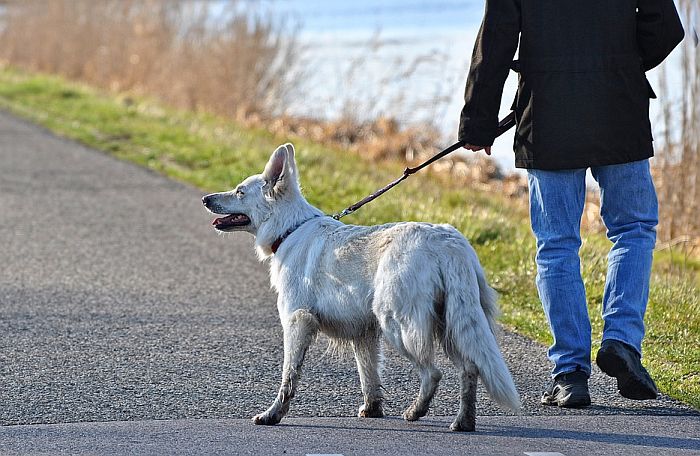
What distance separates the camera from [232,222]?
5809mm

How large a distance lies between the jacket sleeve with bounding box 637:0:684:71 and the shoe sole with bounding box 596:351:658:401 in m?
1.38

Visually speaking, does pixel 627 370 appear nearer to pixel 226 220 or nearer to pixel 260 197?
pixel 260 197

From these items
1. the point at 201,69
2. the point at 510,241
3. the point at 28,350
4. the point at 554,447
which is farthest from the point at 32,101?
the point at 554,447

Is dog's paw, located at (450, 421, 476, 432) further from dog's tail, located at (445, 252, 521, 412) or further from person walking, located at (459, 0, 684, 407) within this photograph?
person walking, located at (459, 0, 684, 407)

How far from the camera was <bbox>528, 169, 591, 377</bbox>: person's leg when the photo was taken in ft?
18.4

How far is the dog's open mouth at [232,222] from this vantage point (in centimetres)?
580

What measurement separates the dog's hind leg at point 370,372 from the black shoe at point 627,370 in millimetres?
1013

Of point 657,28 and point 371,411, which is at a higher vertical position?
point 657,28

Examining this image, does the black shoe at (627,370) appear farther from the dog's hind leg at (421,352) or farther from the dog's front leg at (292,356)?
the dog's front leg at (292,356)

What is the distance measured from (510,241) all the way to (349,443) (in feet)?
15.8

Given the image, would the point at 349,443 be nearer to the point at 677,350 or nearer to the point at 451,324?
the point at 451,324

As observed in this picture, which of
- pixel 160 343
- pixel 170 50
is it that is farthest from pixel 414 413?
pixel 170 50

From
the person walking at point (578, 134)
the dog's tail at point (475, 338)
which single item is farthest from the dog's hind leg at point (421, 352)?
the person walking at point (578, 134)

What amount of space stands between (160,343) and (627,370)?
2.64 meters
